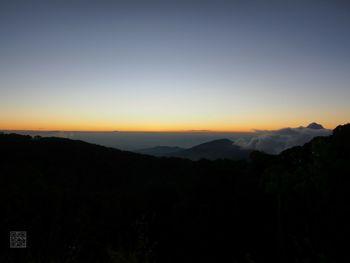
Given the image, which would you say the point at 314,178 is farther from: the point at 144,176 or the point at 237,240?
the point at 144,176

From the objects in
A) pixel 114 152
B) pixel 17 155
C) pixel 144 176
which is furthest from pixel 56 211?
pixel 114 152

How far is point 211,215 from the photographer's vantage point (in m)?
24.7

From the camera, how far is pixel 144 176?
69.2m

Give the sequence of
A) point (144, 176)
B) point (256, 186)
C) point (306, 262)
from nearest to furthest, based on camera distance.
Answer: point (306, 262) → point (256, 186) → point (144, 176)

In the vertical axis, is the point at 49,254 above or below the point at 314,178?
below

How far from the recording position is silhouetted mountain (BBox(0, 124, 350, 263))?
4.69 metres

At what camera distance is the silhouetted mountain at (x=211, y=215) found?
4688mm

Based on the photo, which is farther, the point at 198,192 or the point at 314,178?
the point at 198,192

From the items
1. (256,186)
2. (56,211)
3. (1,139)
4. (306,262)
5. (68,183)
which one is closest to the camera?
(306,262)

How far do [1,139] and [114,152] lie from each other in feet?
88.0
